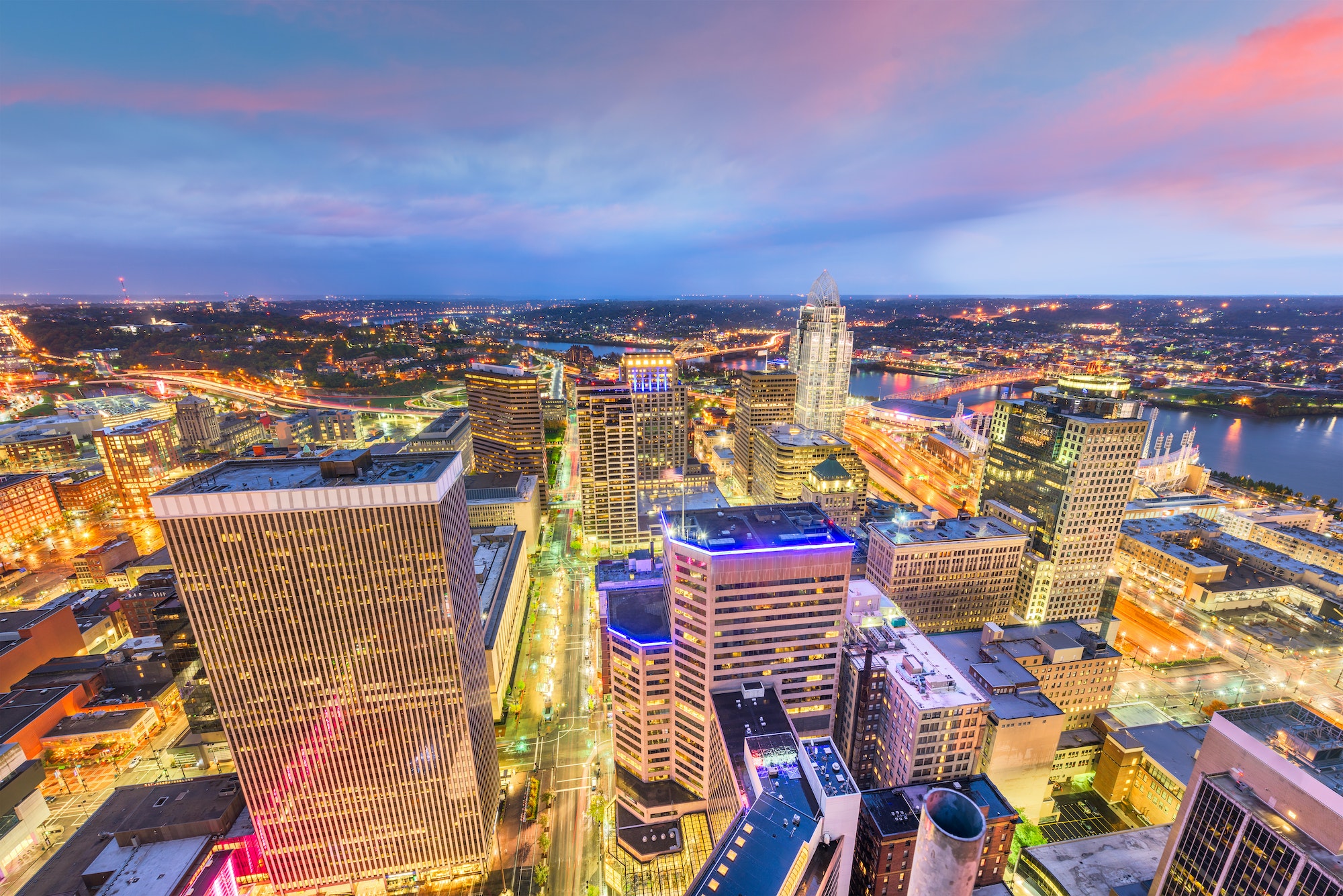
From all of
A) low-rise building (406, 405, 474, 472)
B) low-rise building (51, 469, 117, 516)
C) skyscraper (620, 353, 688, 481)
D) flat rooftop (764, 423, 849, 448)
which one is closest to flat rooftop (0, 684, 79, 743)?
low-rise building (406, 405, 474, 472)

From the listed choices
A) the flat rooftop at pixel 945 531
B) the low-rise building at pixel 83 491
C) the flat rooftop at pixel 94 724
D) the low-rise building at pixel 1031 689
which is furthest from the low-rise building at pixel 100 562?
the low-rise building at pixel 1031 689

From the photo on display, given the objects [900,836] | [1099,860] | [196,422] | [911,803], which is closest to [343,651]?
[900,836]

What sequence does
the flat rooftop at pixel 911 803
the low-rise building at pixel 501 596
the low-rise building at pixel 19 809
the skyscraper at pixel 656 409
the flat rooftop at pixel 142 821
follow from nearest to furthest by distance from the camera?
the flat rooftop at pixel 142 821, the flat rooftop at pixel 911 803, the low-rise building at pixel 19 809, the low-rise building at pixel 501 596, the skyscraper at pixel 656 409

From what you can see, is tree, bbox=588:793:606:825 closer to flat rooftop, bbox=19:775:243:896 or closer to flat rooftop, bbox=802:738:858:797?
flat rooftop, bbox=802:738:858:797

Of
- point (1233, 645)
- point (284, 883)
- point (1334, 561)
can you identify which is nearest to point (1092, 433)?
point (1233, 645)

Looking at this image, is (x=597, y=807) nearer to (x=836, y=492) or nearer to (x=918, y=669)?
(x=918, y=669)

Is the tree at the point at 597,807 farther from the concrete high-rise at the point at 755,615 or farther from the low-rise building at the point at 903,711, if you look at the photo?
the low-rise building at the point at 903,711
